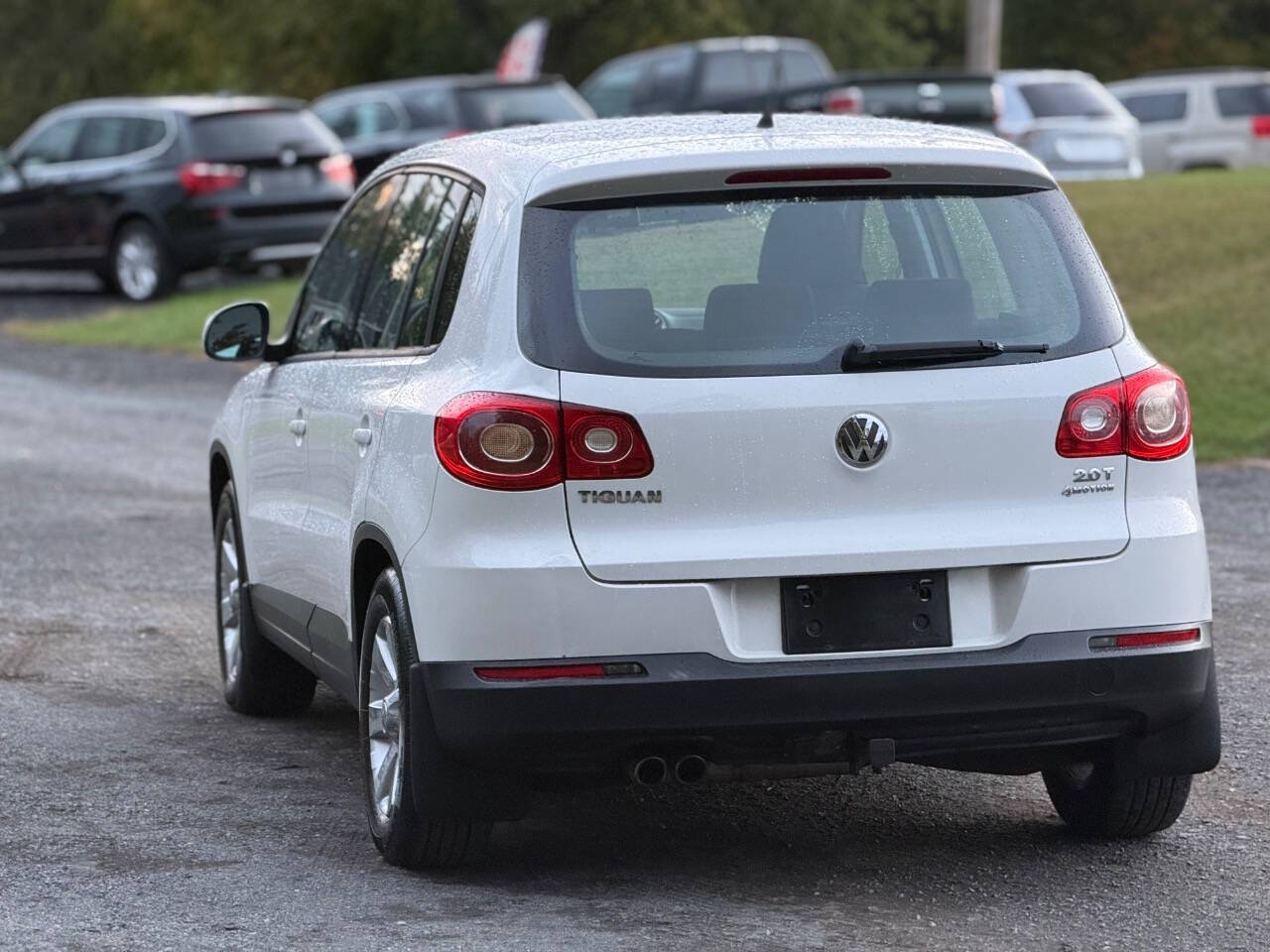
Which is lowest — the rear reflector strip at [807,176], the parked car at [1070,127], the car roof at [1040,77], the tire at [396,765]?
the parked car at [1070,127]

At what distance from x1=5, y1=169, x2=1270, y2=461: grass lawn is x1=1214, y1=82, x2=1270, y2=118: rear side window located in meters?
9.13

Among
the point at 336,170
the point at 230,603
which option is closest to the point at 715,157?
the point at 230,603

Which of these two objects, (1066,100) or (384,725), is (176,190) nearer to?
(1066,100)

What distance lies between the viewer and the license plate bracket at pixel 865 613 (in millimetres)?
4980

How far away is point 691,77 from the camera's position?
27062 millimetres

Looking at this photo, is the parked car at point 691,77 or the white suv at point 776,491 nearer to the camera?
the white suv at point 776,491

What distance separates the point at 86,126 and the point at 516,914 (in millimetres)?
21350

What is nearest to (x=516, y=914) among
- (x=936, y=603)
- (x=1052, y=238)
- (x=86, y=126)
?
(x=936, y=603)

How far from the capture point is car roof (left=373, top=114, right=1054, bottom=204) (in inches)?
205

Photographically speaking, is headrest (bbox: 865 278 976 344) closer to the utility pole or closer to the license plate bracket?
the license plate bracket

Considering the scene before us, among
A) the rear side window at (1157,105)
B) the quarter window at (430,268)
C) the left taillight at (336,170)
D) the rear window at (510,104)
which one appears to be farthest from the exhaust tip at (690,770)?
the rear side window at (1157,105)

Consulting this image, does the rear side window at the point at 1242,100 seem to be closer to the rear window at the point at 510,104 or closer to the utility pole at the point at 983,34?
the utility pole at the point at 983,34

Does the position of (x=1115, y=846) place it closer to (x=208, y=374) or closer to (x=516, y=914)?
(x=516, y=914)

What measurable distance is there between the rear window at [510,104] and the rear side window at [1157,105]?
9.43m
